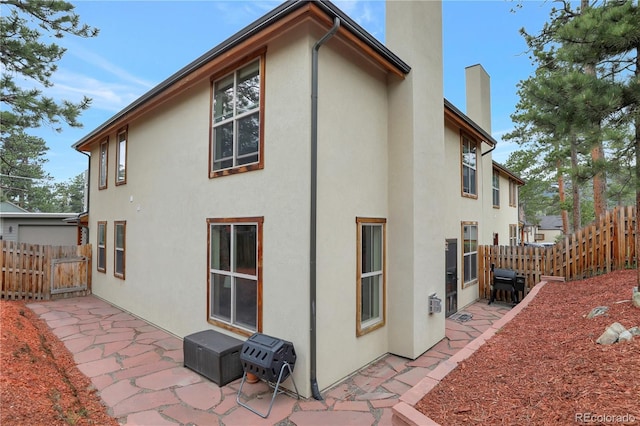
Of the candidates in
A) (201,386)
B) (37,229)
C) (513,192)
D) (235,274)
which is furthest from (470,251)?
(37,229)

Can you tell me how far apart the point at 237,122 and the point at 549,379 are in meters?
5.27

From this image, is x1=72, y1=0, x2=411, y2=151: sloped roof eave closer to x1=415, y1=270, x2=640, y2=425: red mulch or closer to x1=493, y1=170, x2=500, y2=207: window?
x1=415, y1=270, x2=640, y2=425: red mulch

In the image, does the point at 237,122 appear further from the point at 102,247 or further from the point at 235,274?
the point at 102,247

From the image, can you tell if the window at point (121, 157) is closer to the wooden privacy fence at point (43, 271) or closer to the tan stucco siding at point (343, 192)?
the wooden privacy fence at point (43, 271)

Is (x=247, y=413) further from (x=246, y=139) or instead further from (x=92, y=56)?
(x=92, y=56)

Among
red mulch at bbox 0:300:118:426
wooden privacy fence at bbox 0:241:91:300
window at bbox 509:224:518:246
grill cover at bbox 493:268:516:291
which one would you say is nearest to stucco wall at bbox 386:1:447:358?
grill cover at bbox 493:268:516:291

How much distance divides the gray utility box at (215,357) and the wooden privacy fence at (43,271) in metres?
7.66

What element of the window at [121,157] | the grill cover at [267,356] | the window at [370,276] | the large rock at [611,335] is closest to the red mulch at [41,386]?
the grill cover at [267,356]

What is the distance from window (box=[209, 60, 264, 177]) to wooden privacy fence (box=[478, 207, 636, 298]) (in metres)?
7.93

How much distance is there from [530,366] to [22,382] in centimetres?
579

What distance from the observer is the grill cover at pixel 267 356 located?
369 cm

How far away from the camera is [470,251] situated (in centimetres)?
902

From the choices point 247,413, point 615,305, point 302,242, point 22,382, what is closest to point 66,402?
point 22,382

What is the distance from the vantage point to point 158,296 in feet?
22.4
